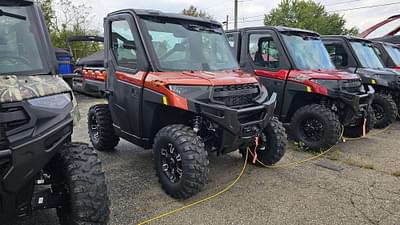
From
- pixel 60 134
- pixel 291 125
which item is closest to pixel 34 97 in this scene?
pixel 60 134

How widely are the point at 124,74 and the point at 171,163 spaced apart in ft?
4.68

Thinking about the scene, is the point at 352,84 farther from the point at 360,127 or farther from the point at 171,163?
the point at 171,163

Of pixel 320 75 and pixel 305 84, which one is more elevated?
pixel 320 75

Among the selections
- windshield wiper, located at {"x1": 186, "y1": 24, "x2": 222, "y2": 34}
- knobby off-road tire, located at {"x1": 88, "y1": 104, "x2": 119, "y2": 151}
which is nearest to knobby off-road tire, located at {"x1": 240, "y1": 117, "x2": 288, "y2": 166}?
windshield wiper, located at {"x1": 186, "y1": 24, "x2": 222, "y2": 34}

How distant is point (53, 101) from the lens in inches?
88.9

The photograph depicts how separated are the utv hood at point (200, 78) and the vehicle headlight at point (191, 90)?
0.16 ft

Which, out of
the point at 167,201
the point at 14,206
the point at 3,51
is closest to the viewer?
the point at 14,206

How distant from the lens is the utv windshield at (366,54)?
25.6ft

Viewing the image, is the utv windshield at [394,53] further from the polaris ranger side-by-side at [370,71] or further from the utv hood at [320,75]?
the utv hood at [320,75]

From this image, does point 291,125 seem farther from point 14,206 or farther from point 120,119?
point 14,206

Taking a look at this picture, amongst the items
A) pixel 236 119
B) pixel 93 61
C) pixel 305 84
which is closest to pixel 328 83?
pixel 305 84

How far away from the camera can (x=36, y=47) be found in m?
2.66

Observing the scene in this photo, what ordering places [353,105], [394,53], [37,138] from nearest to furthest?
[37,138], [353,105], [394,53]

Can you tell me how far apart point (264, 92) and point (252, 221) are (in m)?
1.71
